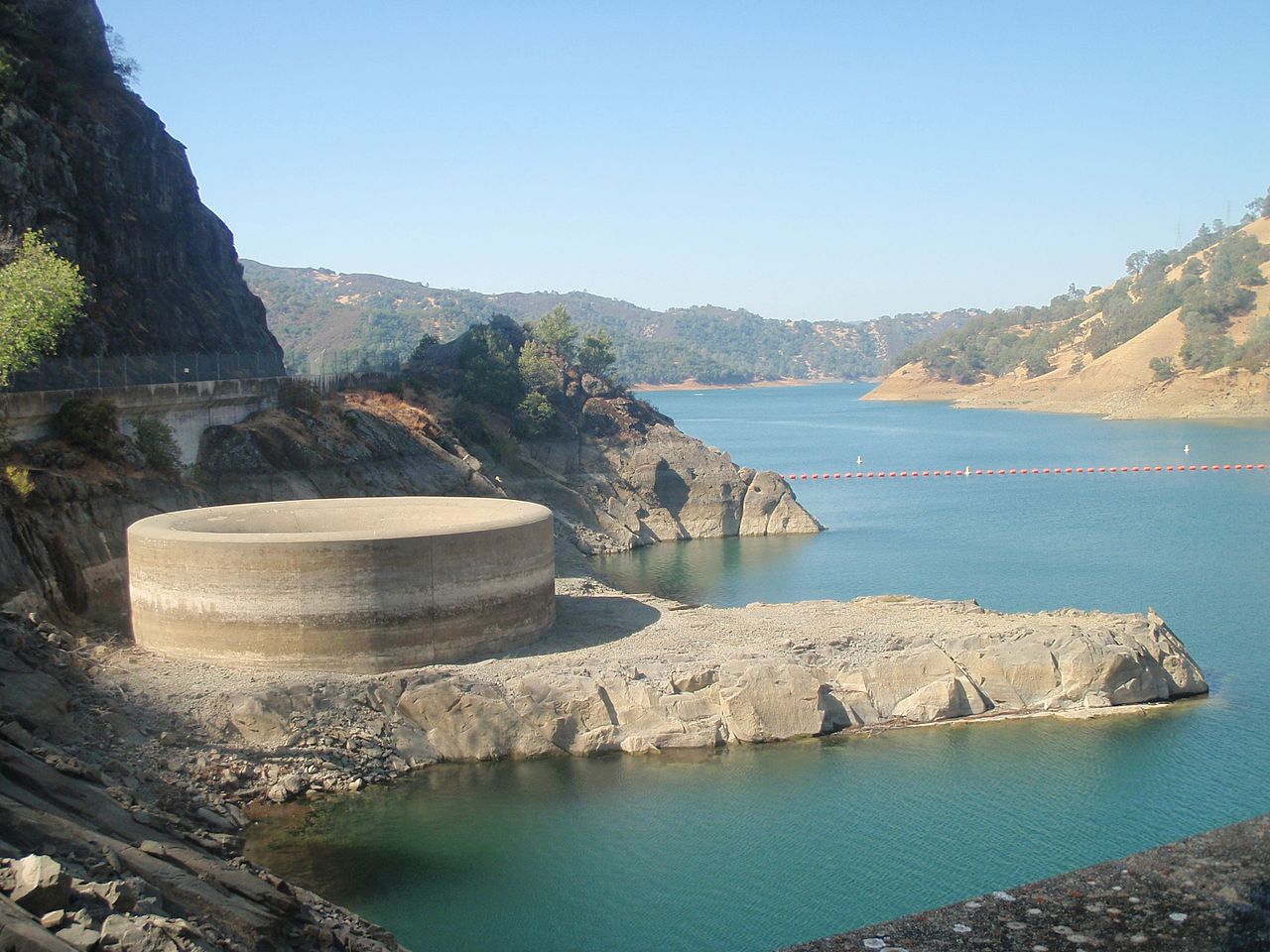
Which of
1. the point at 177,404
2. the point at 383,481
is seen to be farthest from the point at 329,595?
the point at 383,481

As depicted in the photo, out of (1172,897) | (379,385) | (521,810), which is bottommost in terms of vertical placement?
(521,810)

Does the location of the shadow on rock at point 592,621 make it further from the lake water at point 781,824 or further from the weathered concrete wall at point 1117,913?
the weathered concrete wall at point 1117,913

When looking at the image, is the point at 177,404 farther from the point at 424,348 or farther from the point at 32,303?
the point at 424,348

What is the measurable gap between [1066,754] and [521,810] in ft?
33.1

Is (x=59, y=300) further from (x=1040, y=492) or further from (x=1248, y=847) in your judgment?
(x=1040, y=492)

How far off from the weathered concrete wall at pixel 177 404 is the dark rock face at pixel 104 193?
165 inches

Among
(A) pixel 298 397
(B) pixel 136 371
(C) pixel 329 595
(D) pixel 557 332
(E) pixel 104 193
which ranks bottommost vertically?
(C) pixel 329 595

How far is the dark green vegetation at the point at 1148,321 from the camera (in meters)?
121

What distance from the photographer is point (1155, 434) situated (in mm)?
100938

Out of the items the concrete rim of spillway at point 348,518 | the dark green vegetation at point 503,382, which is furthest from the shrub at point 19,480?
the dark green vegetation at point 503,382

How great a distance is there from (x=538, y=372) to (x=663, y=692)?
39198 mm

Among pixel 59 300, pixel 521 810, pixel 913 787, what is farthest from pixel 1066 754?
pixel 59 300

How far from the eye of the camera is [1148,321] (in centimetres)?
14412

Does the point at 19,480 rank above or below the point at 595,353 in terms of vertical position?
below
